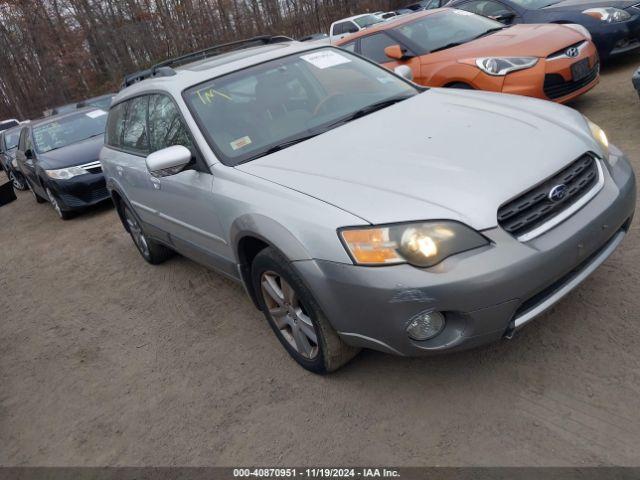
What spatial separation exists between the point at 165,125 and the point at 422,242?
7.30 ft

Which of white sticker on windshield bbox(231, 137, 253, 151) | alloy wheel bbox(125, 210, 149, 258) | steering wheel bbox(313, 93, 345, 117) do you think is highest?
steering wheel bbox(313, 93, 345, 117)

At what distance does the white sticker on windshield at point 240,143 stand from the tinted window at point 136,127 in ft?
4.00

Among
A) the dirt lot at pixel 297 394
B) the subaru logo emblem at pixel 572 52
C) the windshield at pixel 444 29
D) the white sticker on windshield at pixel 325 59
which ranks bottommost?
the dirt lot at pixel 297 394

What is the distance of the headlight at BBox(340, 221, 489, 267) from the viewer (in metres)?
2.20

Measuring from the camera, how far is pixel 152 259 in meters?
5.23

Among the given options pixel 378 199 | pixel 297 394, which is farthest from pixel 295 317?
pixel 378 199

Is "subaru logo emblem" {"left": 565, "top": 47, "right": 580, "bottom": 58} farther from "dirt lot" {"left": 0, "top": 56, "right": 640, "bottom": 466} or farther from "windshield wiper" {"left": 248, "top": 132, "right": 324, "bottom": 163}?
"windshield wiper" {"left": 248, "top": 132, "right": 324, "bottom": 163}

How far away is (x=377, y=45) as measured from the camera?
710cm

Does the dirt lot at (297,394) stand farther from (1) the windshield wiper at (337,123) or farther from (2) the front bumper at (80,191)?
(2) the front bumper at (80,191)

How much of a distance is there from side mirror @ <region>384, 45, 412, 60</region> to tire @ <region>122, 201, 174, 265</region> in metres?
3.59

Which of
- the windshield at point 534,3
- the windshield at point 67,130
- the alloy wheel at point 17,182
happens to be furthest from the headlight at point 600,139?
the alloy wheel at point 17,182

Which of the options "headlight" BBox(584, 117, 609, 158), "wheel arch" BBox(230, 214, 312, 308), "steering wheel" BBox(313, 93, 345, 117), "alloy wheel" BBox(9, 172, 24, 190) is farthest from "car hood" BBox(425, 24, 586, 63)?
"alloy wheel" BBox(9, 172, 24, 190)

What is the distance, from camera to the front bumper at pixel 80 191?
313 inches

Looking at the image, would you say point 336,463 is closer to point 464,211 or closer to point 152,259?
point 464,211
